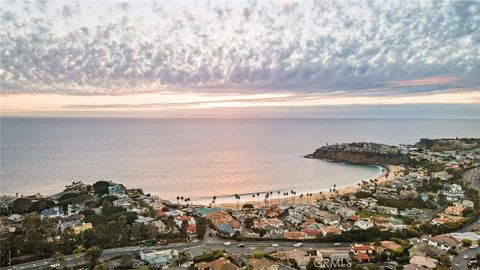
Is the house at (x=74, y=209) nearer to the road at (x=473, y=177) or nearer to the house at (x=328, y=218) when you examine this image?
the house at (x=328, y=218)

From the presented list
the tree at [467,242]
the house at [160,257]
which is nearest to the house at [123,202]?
the house at [160,257]

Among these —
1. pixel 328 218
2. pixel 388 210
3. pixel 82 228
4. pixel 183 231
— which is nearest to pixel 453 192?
pixel 388 210

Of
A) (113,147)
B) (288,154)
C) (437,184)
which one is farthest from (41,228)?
(113,147)

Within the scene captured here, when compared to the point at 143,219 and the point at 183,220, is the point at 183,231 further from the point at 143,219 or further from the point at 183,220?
the point at 143,219

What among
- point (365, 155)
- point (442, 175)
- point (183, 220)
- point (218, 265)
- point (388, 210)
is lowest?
point (365, 155)

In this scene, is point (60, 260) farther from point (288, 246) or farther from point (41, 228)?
point (288, 246)

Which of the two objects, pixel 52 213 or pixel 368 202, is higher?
pixel 52 213
